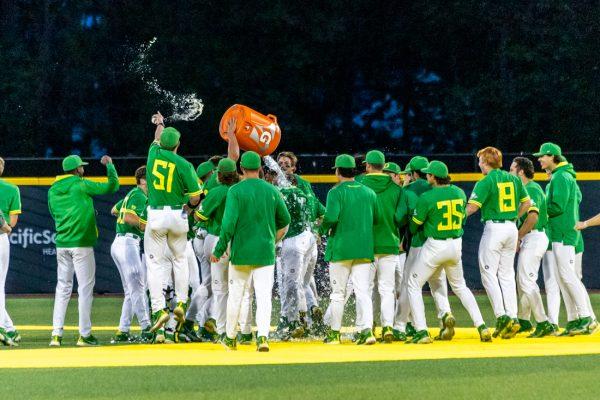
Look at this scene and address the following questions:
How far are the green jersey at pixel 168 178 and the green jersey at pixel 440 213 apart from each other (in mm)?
2527

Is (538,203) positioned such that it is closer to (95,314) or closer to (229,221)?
(229,221)

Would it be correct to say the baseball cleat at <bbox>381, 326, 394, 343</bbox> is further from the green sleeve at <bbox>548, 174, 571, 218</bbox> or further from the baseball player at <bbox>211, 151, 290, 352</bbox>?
the green sleeve at <bbox>548, 174, 571, 218</bbox>

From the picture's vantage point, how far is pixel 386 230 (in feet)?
45.7

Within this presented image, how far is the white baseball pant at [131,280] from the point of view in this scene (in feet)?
48.2

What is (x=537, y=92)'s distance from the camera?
34.9m

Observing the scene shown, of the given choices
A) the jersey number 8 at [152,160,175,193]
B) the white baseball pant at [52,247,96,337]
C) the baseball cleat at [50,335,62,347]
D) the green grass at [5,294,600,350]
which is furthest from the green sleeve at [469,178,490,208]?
the baseball cleat at [50,335,62,347]

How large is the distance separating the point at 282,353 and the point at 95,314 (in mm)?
7478

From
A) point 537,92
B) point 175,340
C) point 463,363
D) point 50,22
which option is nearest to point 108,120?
point 50,22

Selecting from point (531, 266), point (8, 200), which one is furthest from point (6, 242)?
point (531, 266)

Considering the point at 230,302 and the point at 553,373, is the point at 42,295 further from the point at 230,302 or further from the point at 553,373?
the point at 553,373

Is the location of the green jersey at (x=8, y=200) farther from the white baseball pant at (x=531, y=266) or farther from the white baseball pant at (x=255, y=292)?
the white baseball pant at (x=531, y=266)

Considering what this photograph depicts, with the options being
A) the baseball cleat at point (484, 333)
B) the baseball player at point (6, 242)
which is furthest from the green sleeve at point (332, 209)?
the baseball player at point (6, 242)

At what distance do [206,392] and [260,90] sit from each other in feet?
87.7

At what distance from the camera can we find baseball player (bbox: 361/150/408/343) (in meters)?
13.9
